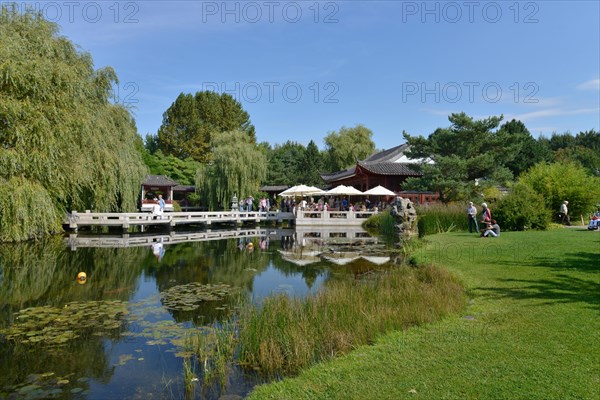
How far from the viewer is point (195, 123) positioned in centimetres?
4503

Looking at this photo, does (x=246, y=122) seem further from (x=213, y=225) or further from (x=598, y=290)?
(x=598, y=290)

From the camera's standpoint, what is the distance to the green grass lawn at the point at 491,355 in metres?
3.69

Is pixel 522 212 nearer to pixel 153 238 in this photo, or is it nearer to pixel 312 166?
pixel 153 238

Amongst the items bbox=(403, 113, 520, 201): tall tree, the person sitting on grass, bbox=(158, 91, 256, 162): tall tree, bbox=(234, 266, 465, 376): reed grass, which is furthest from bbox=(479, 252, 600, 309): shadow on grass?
bbox=(158, 91, 256, 162): tall tree

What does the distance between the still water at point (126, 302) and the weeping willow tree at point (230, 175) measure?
13.9 meters

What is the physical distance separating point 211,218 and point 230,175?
557cm

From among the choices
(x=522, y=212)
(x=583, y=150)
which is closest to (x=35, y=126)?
(x=522, y=212)

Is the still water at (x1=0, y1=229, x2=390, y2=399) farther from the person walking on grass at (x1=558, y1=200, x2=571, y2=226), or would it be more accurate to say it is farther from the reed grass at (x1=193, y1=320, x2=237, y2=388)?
the person walking on grass at (x1=558, y1=200, x2=571, y2=226)

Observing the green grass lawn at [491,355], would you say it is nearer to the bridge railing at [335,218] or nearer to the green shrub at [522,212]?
the green shrub at [522,212]

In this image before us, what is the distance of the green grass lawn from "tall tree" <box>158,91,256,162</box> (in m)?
40.7

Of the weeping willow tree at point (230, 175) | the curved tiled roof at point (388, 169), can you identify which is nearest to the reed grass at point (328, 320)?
the curved tiled roof at point (388, 169)

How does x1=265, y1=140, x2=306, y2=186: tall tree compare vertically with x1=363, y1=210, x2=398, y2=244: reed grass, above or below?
above

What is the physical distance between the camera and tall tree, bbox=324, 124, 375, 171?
4834 centimetres

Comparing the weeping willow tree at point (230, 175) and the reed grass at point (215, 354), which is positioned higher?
the weeping willow tree at point (230, 175)
